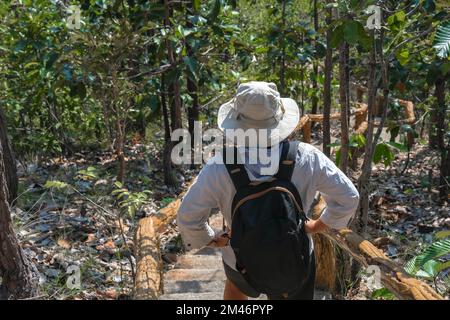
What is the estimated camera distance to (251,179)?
2299 millimetres

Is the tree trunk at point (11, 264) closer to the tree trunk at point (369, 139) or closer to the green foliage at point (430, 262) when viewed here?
the green foliage at point (430, 262)

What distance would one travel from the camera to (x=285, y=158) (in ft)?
7.64

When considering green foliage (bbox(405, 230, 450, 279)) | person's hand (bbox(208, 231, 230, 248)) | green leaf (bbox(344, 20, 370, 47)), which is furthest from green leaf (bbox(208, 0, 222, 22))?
person's hand (bbox(208, 231, 230, 248))

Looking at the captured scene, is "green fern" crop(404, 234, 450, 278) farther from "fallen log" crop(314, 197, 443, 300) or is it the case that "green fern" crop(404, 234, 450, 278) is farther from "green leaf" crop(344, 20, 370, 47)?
"green leaf" crop(344, 20, 370, 47)

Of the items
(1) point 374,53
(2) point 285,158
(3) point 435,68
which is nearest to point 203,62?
(3) point 435,68

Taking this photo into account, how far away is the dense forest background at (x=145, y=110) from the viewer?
4242mm

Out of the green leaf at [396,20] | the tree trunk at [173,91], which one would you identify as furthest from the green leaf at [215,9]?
the green leaf at [396,20]

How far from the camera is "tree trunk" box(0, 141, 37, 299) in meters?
3.25

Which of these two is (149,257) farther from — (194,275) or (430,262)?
(430,262)

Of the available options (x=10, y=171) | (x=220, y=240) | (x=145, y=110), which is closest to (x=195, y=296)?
(x=220, y=240)

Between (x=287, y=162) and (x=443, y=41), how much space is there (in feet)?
5.07

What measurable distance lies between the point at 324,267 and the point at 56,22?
3904 mm

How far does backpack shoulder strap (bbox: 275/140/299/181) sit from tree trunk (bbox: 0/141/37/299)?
1678 mm
